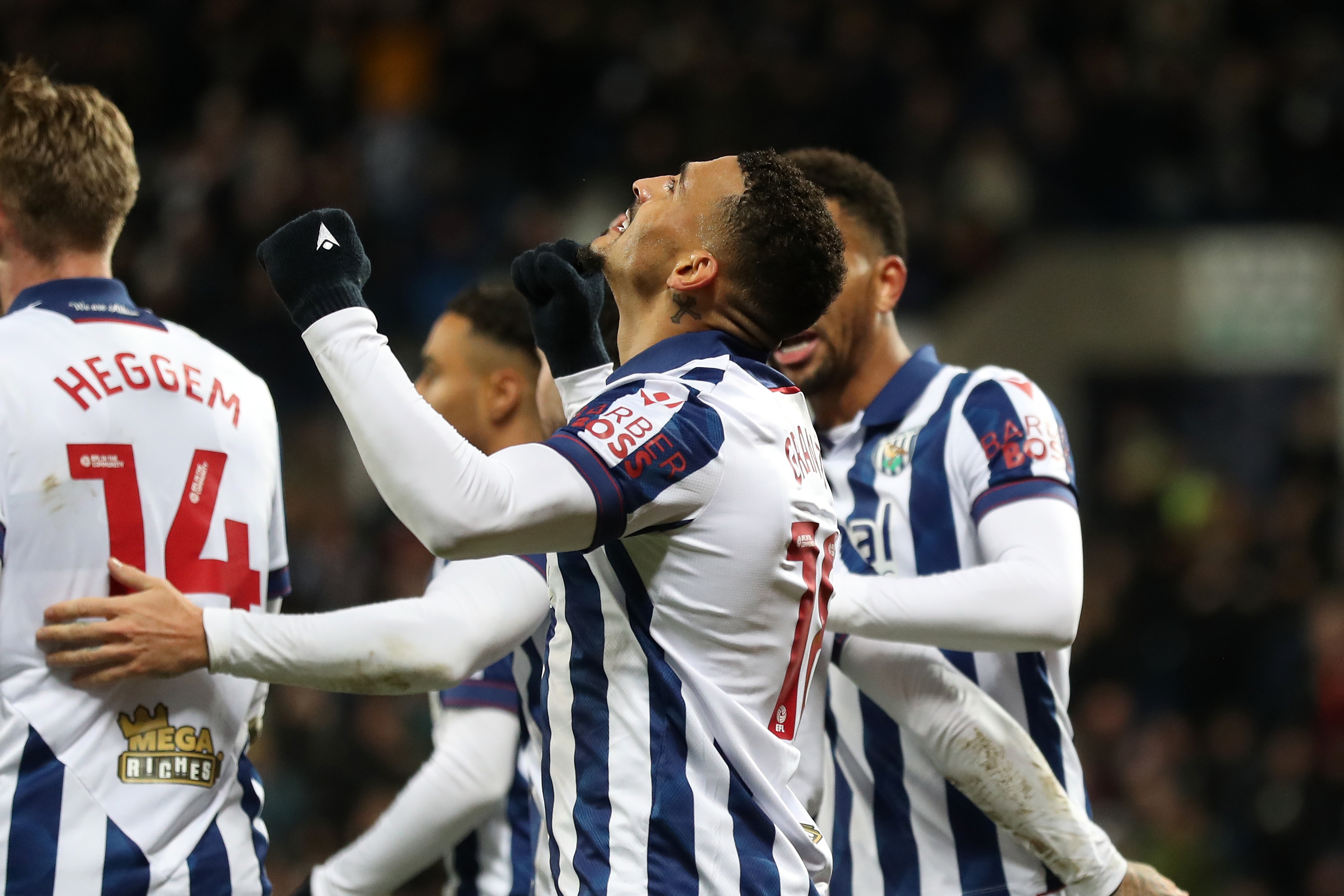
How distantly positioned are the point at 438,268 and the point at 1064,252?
17.4 feet

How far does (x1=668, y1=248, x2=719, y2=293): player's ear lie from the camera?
294 centimetres

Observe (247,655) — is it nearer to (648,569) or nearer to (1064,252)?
(648,569)

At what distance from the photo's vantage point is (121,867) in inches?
125

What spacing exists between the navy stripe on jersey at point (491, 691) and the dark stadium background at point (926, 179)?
19.1 ft

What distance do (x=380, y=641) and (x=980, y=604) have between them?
4.29ft

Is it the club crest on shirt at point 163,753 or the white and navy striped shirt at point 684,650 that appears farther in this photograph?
the club crest on shirt at point 163,753

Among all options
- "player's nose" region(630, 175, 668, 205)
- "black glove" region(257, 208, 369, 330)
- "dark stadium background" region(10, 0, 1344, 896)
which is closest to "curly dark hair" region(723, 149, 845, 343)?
"player's nose" region(630, 175, 668, 205)

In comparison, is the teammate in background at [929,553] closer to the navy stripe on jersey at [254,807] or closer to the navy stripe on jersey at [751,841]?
the navy stripe on jersey at [751,841]

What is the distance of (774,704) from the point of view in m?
2.89

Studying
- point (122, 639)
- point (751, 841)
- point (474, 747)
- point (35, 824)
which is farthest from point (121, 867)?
point (751, 841)

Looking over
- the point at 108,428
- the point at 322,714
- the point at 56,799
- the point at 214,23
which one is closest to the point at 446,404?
the point at 108,428

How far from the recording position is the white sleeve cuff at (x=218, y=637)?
10.4 feet

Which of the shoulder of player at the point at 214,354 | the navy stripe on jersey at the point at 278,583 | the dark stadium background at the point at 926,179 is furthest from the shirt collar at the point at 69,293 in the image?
the dark stadium background at the point at 926,179

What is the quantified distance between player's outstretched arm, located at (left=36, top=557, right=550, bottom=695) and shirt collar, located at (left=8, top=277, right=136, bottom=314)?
62cm
